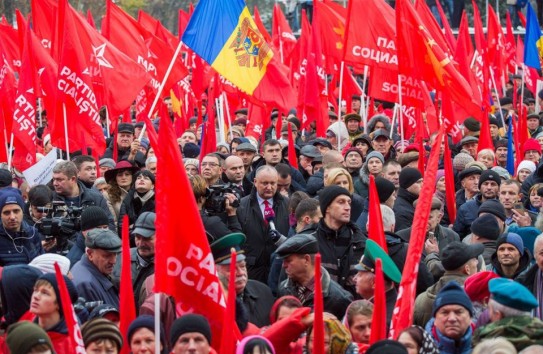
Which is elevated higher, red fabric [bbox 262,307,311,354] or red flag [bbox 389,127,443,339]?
red flag [bbox 389,127,443,339]

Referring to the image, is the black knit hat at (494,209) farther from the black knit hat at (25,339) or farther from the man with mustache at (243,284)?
the black knit hat at (25,339)

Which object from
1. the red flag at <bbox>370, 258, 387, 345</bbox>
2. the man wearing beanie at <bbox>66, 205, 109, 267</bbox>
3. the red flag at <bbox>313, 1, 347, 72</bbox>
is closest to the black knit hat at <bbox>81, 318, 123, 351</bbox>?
the red flag at <bbox>370, 258, 387, 345</bbox>

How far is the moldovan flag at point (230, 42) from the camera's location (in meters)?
13.2

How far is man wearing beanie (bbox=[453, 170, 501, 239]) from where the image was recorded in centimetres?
1141

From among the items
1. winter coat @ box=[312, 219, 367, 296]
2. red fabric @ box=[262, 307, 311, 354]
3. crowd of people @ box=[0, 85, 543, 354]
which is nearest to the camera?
crowd of people @ box=[0, 85, 543, 354]

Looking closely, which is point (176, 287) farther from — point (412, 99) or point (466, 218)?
point (412, 99)

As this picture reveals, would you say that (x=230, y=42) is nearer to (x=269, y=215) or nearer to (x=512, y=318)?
(x=269, y=215)

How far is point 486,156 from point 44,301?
7.39 metres

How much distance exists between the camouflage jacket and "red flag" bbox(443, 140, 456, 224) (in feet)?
15.7

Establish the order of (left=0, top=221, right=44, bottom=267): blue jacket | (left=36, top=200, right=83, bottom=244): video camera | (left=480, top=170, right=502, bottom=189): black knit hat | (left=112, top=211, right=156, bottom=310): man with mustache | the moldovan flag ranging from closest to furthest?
(left=112, top=211, right=156, bottom=310): man with mustache, (left=0, top=221, right=44, bottom=267): blue jacket, (left=36, top=200, right=83, bottom=244): video camera, (left=480, top=170, right=502, bottom=189): black knit hat, the moldovan flag

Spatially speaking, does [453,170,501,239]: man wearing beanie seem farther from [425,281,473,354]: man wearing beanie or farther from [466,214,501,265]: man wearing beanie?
[425,281,473,354]: man wearing beanie

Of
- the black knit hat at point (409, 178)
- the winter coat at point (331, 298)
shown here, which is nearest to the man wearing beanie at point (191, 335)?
the winter coat at point (331, 298)

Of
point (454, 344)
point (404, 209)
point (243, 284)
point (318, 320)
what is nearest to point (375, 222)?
point (243, 284)

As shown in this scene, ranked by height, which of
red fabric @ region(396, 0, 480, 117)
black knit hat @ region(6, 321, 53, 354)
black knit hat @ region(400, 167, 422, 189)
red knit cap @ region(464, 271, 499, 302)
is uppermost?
red fabric @ region(396, 0, 480, 117)
